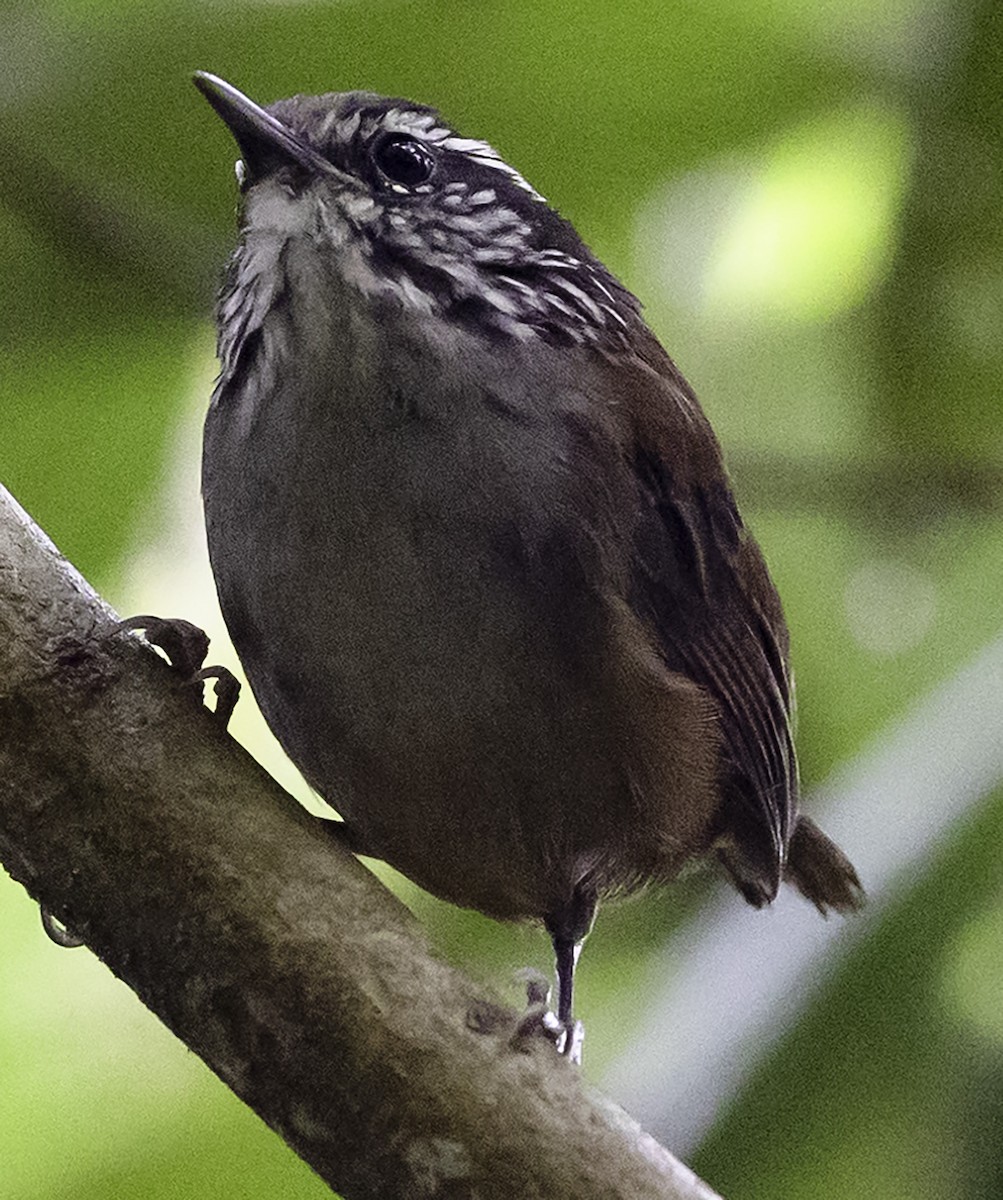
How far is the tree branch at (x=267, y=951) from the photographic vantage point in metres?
1.49

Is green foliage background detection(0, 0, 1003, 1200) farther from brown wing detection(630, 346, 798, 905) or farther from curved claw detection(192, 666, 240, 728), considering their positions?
curved claw detection(192, 666, 240, 728)

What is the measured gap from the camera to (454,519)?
182cm

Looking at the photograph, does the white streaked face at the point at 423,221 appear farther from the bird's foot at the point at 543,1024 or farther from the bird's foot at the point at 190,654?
the bird's foot at the point at 543,1024

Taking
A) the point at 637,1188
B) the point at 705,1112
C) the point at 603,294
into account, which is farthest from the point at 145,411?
the point at 637,1188

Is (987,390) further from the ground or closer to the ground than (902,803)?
further from the ground

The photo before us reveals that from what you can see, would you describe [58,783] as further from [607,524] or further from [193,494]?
[193,494]

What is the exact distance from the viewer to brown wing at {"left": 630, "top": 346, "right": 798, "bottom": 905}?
2.04 metres

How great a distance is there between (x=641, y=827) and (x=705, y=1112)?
0.62 meters

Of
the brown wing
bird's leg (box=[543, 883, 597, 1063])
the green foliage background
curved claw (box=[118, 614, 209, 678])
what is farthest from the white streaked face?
bird's leg (box=[543, 883, 597, 1063])

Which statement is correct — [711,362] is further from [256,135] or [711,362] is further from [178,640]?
[178,640]

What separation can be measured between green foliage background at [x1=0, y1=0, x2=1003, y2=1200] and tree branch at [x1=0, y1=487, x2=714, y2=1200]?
79 cm

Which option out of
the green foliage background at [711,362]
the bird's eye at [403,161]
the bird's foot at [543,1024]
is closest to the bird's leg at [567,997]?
the bird's foot at [543,1024]

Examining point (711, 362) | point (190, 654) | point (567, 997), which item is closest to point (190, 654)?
point (190, 654)

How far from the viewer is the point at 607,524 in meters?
1.93
